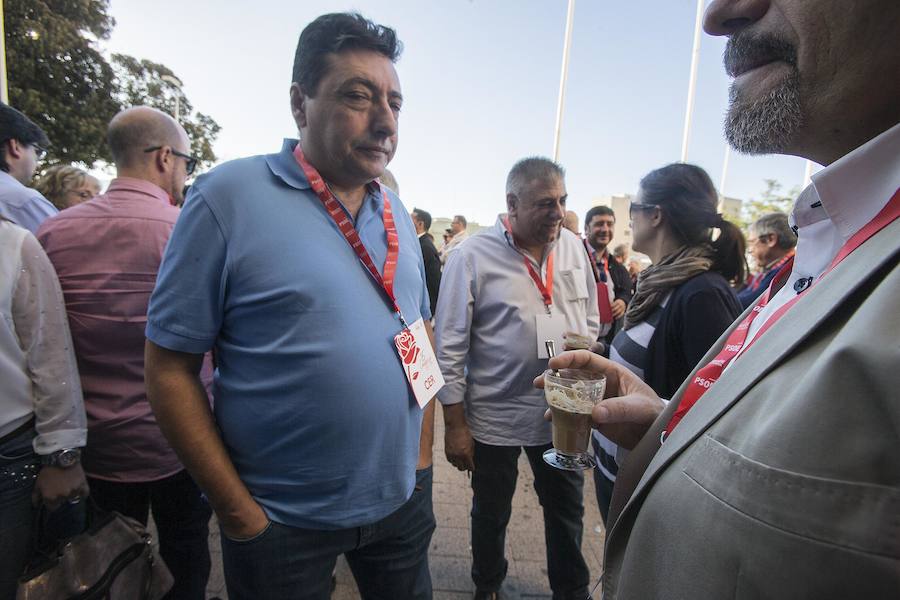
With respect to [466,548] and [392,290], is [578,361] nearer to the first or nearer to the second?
[392,290]

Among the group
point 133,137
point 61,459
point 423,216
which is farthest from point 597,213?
point 61,459

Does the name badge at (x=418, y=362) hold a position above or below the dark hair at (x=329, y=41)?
below

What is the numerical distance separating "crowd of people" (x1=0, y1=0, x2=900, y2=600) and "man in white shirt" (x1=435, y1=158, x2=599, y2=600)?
16mm

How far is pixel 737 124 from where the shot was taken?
0.84 m

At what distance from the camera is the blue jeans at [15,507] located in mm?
1511

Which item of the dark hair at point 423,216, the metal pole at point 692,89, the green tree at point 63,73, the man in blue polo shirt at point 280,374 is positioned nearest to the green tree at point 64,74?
the green tree at point 63,73

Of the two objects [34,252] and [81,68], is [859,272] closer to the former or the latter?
[34,252]

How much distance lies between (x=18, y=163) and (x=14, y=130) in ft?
0.72

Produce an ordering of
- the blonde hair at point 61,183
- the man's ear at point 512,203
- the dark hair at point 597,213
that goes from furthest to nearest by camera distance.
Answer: the dark hair at point 597,213
the blonde hair at point 61,183
the man's ear at point 512,203

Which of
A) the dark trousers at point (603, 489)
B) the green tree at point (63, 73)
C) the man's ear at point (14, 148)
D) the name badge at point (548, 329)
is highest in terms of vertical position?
the green tree at point (63, 73)

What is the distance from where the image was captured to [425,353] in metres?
1.54

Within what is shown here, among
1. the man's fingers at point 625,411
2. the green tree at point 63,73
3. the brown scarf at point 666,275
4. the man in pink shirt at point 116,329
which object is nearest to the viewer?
the man's fingers at point 625,411

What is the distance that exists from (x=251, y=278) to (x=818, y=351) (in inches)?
48.9

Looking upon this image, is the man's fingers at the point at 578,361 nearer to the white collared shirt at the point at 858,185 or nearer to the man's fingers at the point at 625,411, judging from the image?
the man's fingers at the point at 625,411
